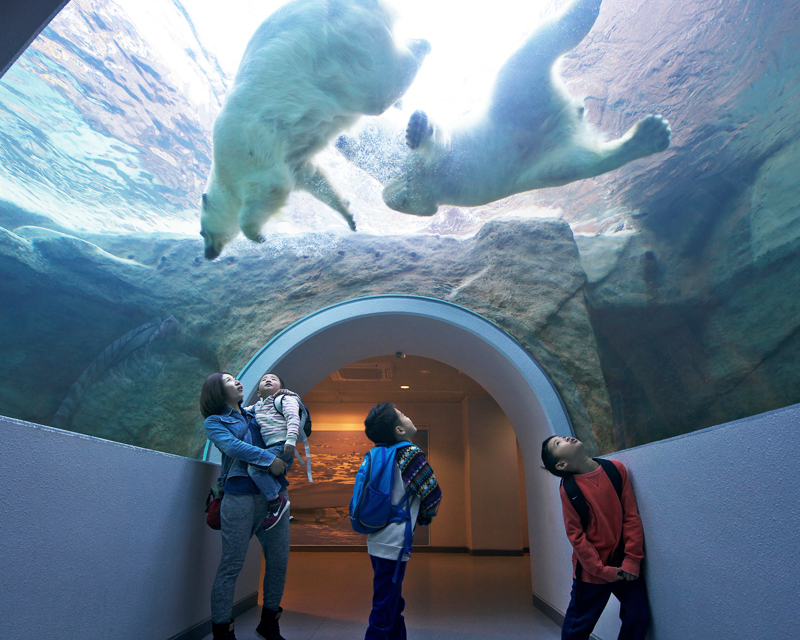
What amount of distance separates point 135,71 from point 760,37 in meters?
7.61

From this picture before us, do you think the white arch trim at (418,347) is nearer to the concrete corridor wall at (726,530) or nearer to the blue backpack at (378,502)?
the concrete corridor wall at (726,530)

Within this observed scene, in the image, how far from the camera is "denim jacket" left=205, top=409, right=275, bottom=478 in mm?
2309

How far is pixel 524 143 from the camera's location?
3758mm

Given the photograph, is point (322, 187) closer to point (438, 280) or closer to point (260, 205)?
point (260, 205)

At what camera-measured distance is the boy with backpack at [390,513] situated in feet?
6.59

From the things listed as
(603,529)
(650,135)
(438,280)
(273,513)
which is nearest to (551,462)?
(603,529)

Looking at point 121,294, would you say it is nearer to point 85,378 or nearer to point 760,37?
point 85,378

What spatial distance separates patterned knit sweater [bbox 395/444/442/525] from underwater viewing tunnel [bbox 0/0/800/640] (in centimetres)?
100

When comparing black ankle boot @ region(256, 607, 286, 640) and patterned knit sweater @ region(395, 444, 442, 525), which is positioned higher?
patterned knit sweater @ region(395, 444, 442, 525)

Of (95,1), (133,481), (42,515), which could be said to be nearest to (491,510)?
(133,481)

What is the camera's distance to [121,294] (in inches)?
229

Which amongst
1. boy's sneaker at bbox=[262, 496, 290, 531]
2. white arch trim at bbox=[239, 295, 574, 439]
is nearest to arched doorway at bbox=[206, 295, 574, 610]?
white arch trim at bbox=[239, 295, 574, 439]

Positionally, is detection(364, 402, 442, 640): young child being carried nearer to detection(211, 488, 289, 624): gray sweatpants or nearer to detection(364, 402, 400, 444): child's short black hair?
detection(364, 402, 400, 444): child's short black hair

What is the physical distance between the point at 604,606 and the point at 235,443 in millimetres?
2033
